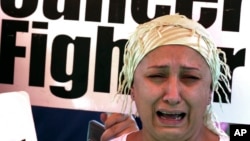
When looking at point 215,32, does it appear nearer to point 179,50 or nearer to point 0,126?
point 179,50

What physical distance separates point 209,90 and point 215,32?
0.33 meters

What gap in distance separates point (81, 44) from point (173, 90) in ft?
1.60

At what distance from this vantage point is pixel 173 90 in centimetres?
87

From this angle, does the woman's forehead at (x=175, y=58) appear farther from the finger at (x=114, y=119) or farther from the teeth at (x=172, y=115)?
the finger at (x=114, y=119)

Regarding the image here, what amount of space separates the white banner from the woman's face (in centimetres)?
33

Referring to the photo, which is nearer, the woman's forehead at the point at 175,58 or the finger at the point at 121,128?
the woman's forehead at the point at 175,58

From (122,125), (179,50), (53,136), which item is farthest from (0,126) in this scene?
(179,50)

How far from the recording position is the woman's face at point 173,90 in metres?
0.88

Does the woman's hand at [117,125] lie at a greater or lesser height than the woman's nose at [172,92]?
lesser

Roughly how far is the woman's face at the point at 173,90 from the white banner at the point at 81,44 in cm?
33

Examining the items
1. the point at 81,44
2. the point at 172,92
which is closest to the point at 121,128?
the point at 81,44

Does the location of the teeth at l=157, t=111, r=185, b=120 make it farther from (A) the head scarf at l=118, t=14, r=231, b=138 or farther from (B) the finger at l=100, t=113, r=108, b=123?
(B) the finger at l=100, t=113, r=108, b=123

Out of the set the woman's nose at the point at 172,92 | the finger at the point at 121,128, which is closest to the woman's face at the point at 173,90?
the woman's nose at the point at 172,92

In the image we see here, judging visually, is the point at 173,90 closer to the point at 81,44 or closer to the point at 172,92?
A: the point at 172,92
